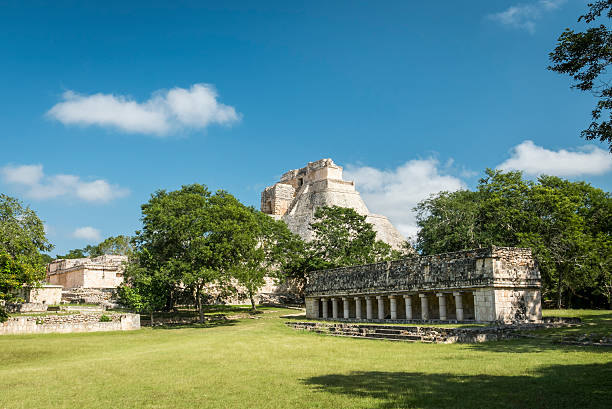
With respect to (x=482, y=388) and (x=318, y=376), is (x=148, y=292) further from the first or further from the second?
(x=482, y=388)

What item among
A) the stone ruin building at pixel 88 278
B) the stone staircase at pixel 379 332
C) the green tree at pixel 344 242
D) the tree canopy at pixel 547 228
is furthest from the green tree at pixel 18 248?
the tree canopy at pixel 547 228

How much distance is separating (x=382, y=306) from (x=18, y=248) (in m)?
23.1

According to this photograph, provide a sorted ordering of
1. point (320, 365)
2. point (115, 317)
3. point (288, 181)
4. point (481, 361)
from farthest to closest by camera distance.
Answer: point (288, 181) → point (115, 317) → point (320, 365) → point (481, 361)

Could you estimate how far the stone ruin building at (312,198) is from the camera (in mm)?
69875

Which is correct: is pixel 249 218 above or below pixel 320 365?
above

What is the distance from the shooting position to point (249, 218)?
115 ft

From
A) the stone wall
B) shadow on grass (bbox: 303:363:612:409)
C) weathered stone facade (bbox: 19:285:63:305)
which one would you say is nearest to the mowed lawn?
shadow on grass (bbox: 303:363:612:409)

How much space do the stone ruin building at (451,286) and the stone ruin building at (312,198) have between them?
32604 mm

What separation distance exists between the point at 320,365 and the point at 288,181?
7338 cm

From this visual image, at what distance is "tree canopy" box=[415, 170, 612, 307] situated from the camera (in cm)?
3102

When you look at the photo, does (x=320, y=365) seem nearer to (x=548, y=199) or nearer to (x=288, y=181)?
(x=548, y=199)

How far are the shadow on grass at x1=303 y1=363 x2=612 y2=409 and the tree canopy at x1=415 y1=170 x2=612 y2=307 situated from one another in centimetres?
2221

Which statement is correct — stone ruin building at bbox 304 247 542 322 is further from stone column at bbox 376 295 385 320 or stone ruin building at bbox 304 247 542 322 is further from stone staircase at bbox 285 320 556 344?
stone staircase at bbox 285 320 556 344

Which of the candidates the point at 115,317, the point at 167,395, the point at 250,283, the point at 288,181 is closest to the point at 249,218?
the point at 250,283
